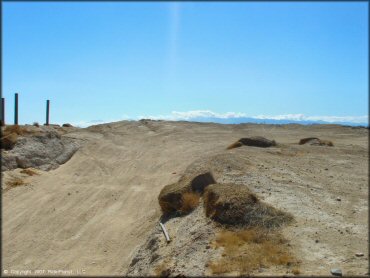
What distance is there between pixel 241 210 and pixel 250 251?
1.76 metres

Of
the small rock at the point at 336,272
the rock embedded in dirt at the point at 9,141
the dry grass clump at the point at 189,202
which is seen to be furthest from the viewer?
the rock embedded in dirt at the point at 9,141

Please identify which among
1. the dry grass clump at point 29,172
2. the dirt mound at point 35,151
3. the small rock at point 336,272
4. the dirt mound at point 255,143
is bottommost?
the dry grass clump at point 29,172

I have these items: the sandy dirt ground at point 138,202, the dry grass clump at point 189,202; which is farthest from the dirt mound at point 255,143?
the dry grass clump at point 189,202

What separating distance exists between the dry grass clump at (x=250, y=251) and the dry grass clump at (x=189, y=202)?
7.71 feet

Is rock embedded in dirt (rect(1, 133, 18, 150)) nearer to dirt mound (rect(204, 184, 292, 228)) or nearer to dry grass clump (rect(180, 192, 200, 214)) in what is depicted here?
dry grass clump (rect(180, 192, 200, 214))

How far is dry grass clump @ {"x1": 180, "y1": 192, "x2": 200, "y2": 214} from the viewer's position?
39.0 ft

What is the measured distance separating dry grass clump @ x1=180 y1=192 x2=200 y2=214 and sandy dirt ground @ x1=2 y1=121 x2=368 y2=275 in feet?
4.77

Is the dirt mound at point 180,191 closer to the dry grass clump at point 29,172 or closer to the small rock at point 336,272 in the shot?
the small rock at point 336,272

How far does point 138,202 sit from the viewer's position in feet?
52.1

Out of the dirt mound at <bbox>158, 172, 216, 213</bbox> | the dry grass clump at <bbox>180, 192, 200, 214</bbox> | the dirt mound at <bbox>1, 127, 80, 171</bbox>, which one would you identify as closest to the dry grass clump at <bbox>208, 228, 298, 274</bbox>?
the dry grass clump at <bbox>180, 192, 200, 214</bbox>

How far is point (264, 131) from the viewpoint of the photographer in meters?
31.4

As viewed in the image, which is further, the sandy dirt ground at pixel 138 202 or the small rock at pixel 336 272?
the sandy dirt ground at pixel 138 202

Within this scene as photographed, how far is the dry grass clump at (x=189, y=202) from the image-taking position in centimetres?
1188

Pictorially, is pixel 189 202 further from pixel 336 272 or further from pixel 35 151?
pixel 35 151
